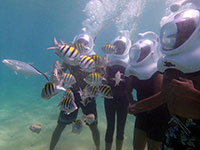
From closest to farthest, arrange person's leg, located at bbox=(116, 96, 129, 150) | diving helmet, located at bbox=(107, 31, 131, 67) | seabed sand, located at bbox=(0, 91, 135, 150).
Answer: diving helmet, located at bbox=(107, 31, 131, 67) < person's leg, located at bbox=(116, 96, 129, 150) < seabed sand, located at bbox=(0, 91, 135, 150)

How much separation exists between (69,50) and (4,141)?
5.92m

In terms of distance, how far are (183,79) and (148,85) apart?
1.04 meters

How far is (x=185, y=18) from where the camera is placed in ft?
5.43

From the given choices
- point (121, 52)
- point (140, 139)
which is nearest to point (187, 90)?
point (140, 139)

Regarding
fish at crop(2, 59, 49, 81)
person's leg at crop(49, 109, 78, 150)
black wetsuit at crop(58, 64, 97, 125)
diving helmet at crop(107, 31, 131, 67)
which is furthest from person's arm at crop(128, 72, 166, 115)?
person's leg at crop(49, 109, 78, 150)

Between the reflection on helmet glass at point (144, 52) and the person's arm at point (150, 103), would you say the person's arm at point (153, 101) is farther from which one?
the reflection on helmet glass at point (144, 52)

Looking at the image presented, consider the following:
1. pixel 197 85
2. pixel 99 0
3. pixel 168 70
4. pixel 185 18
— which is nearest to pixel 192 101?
pixel 197 85

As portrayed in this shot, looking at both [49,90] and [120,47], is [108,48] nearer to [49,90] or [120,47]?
[120,47]

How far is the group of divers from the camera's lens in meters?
1.58

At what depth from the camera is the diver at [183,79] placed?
1.47 m

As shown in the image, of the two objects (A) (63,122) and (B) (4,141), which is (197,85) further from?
(B) (4,141)

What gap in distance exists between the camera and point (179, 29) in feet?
5.64

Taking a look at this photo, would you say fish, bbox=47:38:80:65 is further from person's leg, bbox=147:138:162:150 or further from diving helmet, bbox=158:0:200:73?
person's leg, bbox=147:138:162:150

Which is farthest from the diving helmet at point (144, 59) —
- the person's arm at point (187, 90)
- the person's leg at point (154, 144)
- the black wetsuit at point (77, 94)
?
the black wetsuit at point (77, 94)
